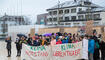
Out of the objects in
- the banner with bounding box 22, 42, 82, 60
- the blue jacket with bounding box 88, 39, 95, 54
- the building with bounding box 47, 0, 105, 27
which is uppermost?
the building with bounding box 47, 0, 105, 27

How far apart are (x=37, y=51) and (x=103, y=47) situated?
140 inches

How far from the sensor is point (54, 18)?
72.4 metres

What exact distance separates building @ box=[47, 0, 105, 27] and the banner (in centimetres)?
4120

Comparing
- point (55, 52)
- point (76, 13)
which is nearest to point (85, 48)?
point (55, 52)

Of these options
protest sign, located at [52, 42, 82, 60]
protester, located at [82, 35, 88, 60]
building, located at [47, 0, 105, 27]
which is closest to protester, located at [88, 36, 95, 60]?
protester, located at [82, 35, 88, 60]

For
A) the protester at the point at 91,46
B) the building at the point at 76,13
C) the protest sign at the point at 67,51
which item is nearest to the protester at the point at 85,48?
the protester at the point at 91,46

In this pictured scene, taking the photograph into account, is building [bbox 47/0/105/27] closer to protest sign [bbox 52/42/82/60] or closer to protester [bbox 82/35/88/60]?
protest sign [bbox 52/42/82/60]

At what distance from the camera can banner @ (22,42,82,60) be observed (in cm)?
1038

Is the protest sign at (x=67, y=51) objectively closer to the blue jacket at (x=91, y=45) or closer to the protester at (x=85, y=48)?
the protester at (x=85, y=48)

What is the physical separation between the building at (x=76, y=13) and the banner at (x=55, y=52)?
41.2 meters

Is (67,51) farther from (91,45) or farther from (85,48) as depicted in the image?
(91,45)

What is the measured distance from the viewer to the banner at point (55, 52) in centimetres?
1038

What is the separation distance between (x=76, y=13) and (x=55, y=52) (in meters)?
52.7

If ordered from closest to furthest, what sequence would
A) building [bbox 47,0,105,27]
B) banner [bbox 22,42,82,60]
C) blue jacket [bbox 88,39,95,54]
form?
blue jacket [bbox 88,39,95,54]
banner [bbox 22,42,82,60]
building [bbox 47,0,105,27]
